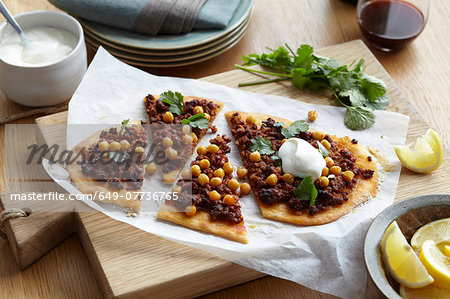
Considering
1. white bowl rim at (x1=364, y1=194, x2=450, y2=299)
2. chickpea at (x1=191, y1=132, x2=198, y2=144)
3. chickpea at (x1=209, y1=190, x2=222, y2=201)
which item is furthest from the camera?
chickpea at (x1=191, y1=132, x2=198, y2=144)

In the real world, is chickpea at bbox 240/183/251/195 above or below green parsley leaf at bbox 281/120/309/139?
below

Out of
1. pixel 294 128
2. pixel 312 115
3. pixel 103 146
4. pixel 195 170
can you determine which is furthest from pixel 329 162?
pixel 103 146

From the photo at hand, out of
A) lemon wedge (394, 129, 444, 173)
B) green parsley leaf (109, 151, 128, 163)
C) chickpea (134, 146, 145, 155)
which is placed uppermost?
lemon wedge (394, 129, 444, 173)

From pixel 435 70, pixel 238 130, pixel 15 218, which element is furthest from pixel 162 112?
pixel 435 70

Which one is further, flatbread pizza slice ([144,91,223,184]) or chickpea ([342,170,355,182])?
flatbread pizza slice ([144,91,223,184])

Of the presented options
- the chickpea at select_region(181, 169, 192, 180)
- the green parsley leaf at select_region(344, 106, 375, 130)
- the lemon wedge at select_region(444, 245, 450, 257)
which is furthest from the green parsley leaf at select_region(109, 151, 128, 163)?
the lemon wedge at select_region(444, 245, 450, 257)

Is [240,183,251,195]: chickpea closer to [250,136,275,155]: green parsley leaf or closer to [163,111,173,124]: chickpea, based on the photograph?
[250,136,275,155]: green parsley leaf

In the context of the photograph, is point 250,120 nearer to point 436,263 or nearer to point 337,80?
point 337,80

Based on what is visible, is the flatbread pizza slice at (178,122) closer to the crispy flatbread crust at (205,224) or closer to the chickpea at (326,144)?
the crispy flatbread crust at (205,224)
